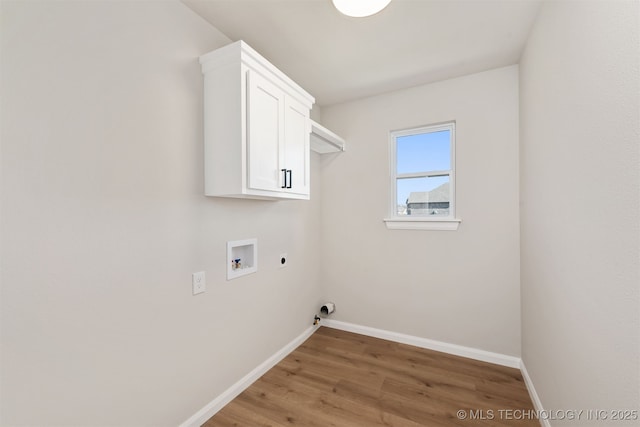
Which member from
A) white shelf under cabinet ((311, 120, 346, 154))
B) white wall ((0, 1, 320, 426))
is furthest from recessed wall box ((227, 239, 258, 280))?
white shelf under cabinet ((311, 120, 346, 154))

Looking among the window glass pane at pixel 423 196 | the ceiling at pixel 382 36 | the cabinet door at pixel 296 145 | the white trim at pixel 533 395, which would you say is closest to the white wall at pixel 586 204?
the white trim at pixel 533 395

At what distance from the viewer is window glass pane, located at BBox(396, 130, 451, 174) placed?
8.84 feet

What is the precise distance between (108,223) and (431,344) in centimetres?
285

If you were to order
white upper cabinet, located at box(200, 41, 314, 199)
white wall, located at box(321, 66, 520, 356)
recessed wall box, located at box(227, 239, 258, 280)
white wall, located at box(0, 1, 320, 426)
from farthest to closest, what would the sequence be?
1. white wall, located at box(321, 66, 520, 356)
2. recessed wall box, located at box(227, 239, 258, 280)
3. white upper cabinet, located at box(200, 41, 314, 199)
4. white wall, located at box(0, 1, 320, 426)

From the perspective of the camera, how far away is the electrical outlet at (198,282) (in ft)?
5.64

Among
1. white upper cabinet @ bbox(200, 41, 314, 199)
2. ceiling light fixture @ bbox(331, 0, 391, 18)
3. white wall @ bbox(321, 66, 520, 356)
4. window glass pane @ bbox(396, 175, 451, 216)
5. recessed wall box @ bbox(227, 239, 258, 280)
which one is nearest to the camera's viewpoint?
ceiling light fixture @ bbox(331, 0, 391, 18)

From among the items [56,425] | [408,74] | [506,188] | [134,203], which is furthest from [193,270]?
[506,188]

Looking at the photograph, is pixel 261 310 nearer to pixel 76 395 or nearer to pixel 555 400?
pixel 76 395

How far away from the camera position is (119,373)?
4.42ft

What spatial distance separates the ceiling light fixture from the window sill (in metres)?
1.86

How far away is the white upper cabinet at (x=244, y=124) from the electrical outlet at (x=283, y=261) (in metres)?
0.82

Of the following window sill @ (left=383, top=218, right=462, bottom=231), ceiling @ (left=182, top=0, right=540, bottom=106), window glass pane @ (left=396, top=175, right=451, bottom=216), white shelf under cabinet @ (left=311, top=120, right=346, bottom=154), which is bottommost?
window sill @ (left=383, top=218, right=462, bottom=231)

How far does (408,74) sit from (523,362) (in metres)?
2.71

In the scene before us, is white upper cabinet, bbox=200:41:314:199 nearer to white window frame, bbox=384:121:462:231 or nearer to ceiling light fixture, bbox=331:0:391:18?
ceiling light fixture, bbox=331:0:391:18
